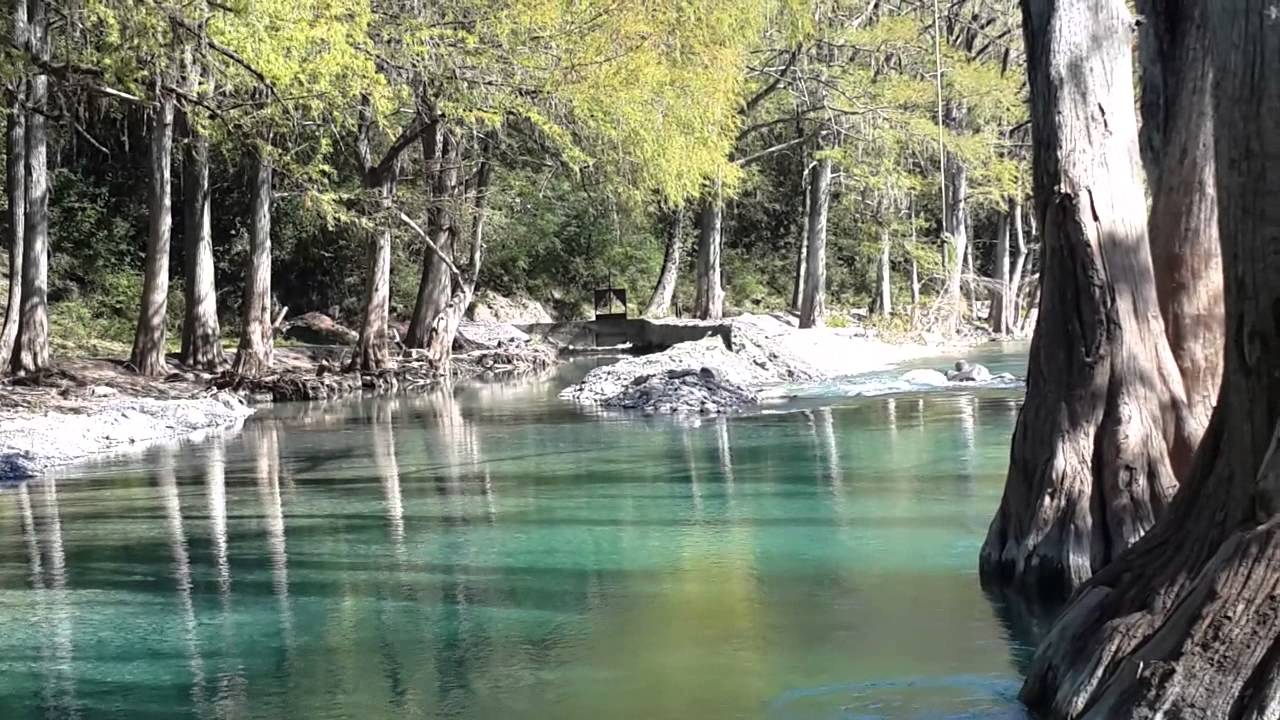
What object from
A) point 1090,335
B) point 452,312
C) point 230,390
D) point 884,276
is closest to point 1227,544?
point 1090,335

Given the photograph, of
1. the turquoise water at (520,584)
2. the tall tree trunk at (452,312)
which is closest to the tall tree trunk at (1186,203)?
the turquoise water at (520,584)

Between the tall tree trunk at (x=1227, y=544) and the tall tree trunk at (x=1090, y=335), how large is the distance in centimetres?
157

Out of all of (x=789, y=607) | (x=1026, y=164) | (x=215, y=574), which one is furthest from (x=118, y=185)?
(x=789, y=607)

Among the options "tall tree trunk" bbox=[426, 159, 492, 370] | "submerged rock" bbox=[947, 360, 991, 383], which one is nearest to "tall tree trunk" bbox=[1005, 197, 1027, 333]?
"submerged rock" bbox=[947, 360, 991, 383]

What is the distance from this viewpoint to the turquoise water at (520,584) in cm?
661

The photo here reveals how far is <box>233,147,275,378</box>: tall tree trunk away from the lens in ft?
82.0

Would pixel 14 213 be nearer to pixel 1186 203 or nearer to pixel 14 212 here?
pixel 14 212

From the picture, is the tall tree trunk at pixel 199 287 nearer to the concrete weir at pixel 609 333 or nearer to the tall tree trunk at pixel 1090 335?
the concrete weir at pixel 609 333

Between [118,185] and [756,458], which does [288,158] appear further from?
[118,185]

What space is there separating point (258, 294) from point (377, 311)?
2.50 meters

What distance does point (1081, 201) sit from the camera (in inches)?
290

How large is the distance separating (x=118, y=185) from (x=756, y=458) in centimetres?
2441

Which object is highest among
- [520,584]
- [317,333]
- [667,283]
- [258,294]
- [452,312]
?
[667,283]

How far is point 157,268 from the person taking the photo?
2444 cm
